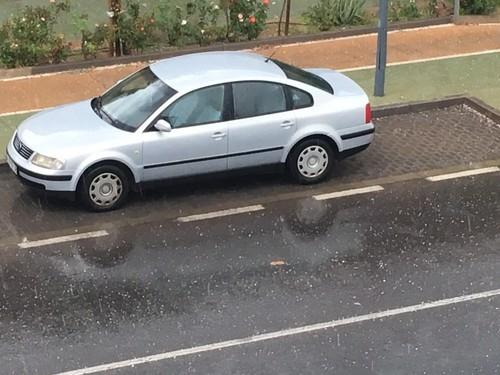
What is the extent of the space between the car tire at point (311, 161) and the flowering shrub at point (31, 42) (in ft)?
19.5

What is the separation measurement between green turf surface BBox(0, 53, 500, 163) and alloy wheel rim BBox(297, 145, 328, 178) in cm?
294

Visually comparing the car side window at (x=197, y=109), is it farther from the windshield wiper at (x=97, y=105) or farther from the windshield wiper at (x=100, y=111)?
the windshield wiper at (x=97, y=105)

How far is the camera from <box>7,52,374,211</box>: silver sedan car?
10164mm

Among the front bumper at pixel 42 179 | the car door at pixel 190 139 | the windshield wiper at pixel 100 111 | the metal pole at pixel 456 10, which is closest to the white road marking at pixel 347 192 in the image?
the car door at pixel 190 139

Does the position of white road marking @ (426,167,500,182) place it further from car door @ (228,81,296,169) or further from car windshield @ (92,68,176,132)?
car windshield @ (92,68,176,132)

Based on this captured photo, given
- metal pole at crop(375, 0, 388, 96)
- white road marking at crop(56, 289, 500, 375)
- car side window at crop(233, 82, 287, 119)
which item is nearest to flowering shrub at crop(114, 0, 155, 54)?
metal pole at crop(375, 0, 388, 96)

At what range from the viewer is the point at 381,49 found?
13758 millimetres

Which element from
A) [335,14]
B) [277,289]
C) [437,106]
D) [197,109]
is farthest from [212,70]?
[335,14]

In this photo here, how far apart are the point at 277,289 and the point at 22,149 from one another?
11.7 ft

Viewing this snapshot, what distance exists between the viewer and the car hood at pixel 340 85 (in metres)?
11.2

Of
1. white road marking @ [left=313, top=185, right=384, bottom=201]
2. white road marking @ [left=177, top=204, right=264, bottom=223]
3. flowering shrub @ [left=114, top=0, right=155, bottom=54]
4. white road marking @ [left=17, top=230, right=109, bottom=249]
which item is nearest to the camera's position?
white road marking @ [left=17, top=230, right=109, bottom=249]

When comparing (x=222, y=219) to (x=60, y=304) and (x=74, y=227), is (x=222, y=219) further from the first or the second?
(x=60, y=304)

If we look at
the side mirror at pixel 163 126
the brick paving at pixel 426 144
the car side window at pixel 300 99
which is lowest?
the brick paving at pixel 426 144

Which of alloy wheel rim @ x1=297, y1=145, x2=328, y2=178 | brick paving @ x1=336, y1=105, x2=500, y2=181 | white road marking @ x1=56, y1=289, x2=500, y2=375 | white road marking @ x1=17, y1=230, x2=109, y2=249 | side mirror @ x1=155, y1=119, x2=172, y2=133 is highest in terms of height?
side mirror @ x1=155, y1=119, x2=172, y2=133
